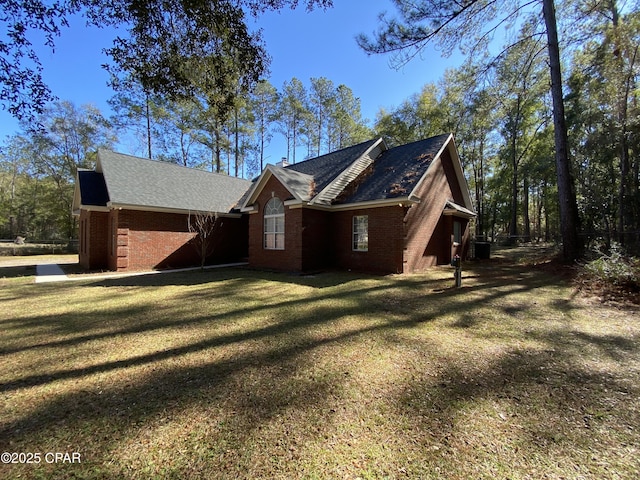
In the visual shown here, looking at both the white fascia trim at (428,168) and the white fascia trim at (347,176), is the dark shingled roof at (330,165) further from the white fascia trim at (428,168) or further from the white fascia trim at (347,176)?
the white fascia trim at (428,168)

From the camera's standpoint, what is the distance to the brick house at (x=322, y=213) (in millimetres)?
11383

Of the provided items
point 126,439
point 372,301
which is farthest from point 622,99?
point 126,439

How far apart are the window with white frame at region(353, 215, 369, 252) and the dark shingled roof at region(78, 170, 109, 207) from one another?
12.1 meters

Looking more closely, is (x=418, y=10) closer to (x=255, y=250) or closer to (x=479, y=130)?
(x=255, y=250)

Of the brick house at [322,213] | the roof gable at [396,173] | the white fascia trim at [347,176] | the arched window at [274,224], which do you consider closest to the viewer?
the roof gable at [396,173]

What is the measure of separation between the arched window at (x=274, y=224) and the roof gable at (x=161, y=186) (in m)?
4.39

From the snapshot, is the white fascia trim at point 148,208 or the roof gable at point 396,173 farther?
the white fascia trim at point 148,208

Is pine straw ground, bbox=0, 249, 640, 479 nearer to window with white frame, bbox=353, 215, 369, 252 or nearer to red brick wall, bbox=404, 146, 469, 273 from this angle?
red brick wall, bbox=404, 146, 469, 273

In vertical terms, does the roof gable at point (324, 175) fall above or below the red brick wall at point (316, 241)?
above

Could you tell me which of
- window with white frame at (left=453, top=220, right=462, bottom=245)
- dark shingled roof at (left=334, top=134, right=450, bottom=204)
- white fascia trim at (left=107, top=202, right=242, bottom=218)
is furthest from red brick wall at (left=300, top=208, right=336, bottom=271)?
window with white frame at (left=453, top=220, right=462, bottom=245)

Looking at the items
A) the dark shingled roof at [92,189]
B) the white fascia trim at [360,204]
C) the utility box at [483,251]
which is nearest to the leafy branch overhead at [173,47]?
the white fascia trim at [360,204]

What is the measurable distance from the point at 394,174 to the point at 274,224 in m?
5.87

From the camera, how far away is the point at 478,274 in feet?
35.7

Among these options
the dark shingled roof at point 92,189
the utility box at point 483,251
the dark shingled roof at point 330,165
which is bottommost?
the utility box at point 483,251
